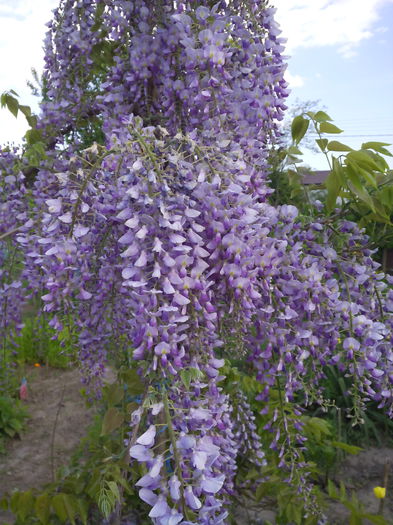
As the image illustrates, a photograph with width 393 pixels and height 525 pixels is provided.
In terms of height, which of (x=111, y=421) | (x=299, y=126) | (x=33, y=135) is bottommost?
(x=111, y=421)

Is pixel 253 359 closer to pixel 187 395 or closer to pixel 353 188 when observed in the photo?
pixel 187 395

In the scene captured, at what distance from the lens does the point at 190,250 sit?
116 centimetres

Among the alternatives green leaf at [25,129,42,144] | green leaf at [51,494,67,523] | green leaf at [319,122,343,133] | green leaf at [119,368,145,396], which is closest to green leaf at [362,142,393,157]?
green leaf at [319,122,343,133]

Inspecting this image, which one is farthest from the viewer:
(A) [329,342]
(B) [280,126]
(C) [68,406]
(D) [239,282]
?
(C) [68,406]

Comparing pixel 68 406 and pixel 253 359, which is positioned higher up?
pixel 253 359

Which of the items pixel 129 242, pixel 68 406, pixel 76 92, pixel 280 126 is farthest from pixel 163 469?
pixel 68 406

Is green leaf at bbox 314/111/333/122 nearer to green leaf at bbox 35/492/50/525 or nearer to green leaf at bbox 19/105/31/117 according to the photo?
green leaf at bbox 19/105/31/117

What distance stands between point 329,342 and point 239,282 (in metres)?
0.51

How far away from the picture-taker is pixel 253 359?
5.16 ft

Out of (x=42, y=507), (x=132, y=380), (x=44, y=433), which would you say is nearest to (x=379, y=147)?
(x=132, y=380)

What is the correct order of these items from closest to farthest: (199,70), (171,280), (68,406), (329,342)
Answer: (171,280), (199,70), (329,342), (68,406)

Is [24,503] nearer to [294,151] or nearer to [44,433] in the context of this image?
[294,151]

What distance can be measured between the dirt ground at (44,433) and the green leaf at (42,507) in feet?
4.36

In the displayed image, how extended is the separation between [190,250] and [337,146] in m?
0.63
